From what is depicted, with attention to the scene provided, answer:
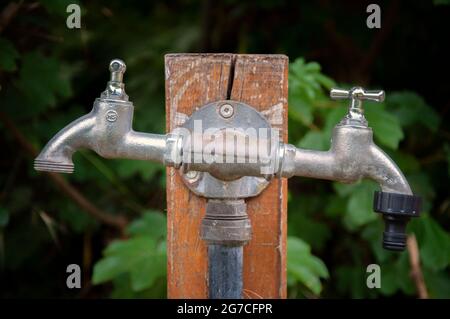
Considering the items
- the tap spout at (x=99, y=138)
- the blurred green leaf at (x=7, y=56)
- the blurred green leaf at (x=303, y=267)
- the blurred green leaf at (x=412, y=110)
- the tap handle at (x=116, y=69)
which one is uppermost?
the blurred green leaf at (x=412, y=110)

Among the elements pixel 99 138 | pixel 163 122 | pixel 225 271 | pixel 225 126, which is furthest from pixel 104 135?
pixel 163 122

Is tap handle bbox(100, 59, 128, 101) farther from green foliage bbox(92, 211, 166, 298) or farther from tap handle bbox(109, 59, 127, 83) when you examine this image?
green foliage bbox(92, 211, 166, 298)

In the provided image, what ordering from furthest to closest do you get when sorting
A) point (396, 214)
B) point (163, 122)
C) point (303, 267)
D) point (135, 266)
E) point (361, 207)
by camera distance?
point (163, 122) → point (361, 207) → point (135, 266) → point (303, 267) → point (396, 214)

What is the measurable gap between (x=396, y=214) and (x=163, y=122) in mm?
1704

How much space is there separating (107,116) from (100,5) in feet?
5.92

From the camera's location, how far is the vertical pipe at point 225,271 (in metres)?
1.32

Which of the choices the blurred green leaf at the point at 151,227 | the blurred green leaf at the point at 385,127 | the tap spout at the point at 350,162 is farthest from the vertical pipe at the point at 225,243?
the blurred green leaf at the point at 151,227

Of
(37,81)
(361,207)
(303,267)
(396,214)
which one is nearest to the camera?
(396,214)

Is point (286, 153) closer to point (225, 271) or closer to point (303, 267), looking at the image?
point (225, 271)

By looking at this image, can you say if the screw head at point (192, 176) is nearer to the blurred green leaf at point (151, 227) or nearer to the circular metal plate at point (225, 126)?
the circular metal plate at point (225, 126)

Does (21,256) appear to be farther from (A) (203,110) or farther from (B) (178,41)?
(A) (203,110)

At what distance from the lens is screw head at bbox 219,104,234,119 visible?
53.4 inches

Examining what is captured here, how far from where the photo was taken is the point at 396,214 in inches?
50.6

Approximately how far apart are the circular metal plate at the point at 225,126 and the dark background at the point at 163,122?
0.78 metres
